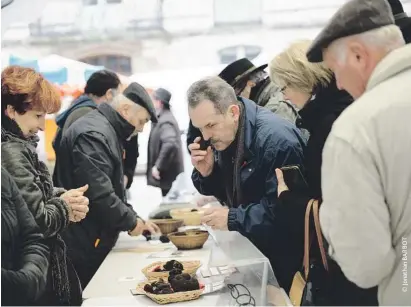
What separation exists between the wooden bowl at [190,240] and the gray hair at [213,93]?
0.61 m

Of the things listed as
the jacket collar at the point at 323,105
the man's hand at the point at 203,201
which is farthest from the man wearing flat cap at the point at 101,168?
the jacket collar at the point at 323,105

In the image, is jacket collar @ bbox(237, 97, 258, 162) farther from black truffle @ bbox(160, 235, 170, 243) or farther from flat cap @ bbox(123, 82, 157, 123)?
black truffle @ bbox(160, 235, 170, 243)

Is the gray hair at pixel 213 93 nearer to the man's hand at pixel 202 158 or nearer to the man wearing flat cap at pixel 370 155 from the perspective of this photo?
the man's hand at pixel 202 158

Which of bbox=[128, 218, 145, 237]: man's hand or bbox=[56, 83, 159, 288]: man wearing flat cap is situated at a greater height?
bbox=[56, 83, 159, 288]: man wearing flat cap

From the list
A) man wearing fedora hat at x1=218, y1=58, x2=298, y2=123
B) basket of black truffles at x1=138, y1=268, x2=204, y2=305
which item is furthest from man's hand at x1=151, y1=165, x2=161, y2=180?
basket of black truffles at x1=138, y1=268, x2=204, y2=305

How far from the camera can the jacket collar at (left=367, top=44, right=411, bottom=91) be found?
129 cm

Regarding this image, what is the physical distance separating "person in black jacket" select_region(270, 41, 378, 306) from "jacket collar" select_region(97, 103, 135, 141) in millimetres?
731

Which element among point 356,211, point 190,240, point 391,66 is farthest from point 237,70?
point 356,211

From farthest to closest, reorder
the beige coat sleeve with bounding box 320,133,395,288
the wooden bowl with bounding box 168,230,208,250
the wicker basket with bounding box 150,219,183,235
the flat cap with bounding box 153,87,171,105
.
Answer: the wicker basket with bounding box 150,219,183,235
the wooden bowl with bounding box 168,230,208,250
the flat cap with bounding box 153,87,171,105
the beige coat sleeve with bounding box 320,133,395,288

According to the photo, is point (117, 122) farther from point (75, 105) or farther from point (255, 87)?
point (255, 87)

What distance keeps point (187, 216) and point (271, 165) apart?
104cm

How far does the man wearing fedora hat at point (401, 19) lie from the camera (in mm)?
1509

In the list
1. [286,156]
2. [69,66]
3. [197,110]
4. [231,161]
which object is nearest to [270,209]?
[286,156]

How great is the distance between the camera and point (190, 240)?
2.36 m
